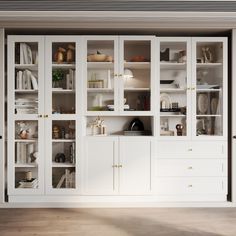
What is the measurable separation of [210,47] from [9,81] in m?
2.49

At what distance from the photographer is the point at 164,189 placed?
3.90 metres

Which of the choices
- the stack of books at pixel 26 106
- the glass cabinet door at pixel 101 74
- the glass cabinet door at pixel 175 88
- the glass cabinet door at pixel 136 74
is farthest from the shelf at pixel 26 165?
the glass cabinet door at pixel 175 88

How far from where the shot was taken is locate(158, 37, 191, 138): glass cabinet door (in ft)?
12.9

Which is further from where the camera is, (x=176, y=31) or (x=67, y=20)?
(x=176, y=31)

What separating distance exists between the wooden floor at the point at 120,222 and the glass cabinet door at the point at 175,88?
97 centimetres

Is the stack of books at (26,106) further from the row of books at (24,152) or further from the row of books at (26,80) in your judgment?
the row of books at (24,152)

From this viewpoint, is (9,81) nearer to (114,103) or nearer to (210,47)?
(114,103)

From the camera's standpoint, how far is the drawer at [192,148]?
3.91 metres

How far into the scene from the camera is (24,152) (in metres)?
3.91

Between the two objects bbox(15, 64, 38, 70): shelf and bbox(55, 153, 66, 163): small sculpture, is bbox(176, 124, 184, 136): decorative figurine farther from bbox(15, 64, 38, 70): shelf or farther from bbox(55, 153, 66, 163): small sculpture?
bbox(15, 64, 38, 70): shelf

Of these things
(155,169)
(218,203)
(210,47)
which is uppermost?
(210,47)

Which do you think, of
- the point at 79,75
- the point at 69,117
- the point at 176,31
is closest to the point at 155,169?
the point at 69,117

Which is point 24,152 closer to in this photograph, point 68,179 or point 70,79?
point 68,179

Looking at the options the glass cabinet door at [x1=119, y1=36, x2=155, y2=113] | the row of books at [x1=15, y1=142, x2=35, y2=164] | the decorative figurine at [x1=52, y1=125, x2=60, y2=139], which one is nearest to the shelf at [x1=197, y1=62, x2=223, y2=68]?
the glass cabinet door at [x1=119, y1=36, x2=155, y2=113]
